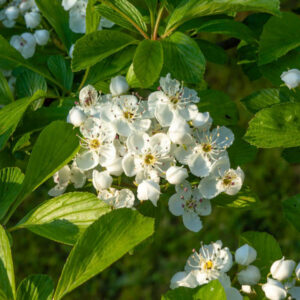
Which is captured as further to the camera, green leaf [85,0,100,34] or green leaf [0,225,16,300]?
green leaf [85,0,100,34]

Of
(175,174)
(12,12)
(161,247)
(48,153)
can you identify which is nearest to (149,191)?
(175,174)

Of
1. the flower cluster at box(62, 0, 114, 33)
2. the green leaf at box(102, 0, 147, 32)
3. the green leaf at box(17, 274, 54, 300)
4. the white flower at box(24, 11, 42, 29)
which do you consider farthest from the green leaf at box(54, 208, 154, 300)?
the white flower at box(24, 11, 42, 29)

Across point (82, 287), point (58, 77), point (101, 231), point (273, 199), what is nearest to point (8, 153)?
point (58, 77)

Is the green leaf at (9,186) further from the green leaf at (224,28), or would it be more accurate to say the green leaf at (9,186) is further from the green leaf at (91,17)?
the green leaf at (224,28)

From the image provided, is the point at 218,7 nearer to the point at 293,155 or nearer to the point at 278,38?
the point at 278,38

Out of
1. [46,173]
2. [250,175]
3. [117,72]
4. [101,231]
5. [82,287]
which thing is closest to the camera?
[101,231]

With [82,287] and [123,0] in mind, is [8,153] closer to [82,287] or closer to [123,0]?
[123,0]

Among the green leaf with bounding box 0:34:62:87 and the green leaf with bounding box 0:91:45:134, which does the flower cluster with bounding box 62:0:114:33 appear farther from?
the green leaf with bounding box 0:91:45:134
